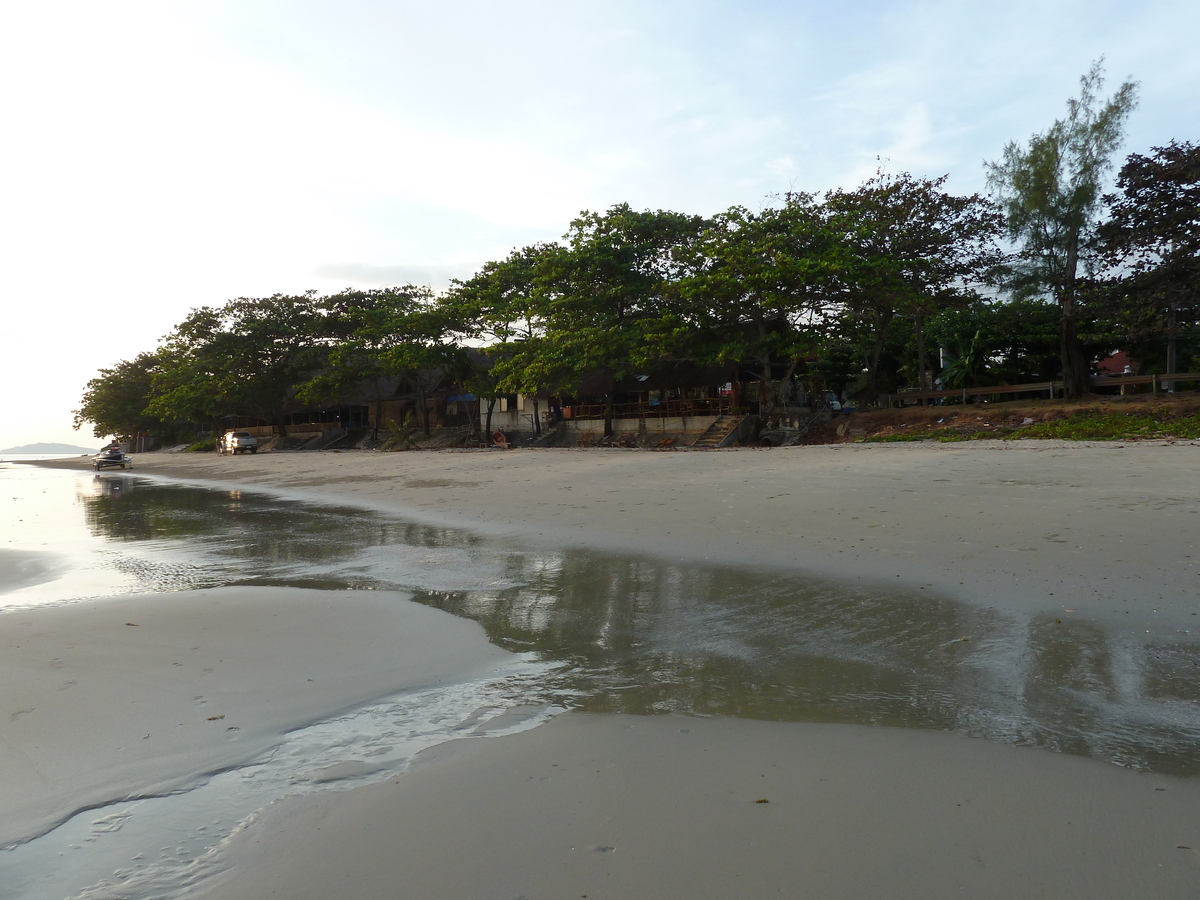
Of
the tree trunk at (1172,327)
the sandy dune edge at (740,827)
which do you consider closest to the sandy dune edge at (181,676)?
the sandy dune edge at (740,827)

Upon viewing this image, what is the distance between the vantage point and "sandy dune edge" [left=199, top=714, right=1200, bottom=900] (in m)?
2.43

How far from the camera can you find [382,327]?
127ft

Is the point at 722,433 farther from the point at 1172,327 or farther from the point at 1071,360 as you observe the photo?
the point at 1172,327

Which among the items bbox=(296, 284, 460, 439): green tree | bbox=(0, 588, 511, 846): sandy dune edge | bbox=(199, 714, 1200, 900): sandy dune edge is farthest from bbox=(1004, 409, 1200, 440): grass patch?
bbox=(296, 284, 460, 439): green tree

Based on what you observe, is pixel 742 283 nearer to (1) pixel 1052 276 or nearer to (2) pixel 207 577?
(1) pixel 1052 276

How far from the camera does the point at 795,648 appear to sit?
513 centimetres

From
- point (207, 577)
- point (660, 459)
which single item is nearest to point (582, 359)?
point (660, 459)

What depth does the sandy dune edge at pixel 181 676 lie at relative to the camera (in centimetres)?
338

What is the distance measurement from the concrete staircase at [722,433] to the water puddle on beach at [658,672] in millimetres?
20315

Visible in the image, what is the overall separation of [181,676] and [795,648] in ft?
13.1

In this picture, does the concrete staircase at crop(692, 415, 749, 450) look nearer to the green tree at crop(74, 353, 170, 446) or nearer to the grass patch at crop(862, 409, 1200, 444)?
the grass patch at crop(862, 409, 1200, 444)

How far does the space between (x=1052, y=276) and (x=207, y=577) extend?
29.2m

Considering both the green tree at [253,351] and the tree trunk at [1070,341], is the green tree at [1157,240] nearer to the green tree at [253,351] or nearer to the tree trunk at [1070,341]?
the tree trunk at [1070,341]

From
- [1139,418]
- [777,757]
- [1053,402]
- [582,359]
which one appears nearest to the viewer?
[777,757]
